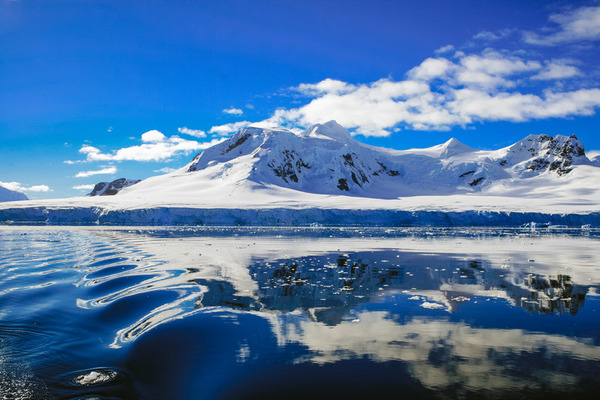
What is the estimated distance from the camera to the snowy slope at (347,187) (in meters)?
54.4

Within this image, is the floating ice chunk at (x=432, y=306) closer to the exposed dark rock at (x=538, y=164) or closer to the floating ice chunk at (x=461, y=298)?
the floating ice chunk at (x=461, y=298)

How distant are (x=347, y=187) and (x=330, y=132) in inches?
1258

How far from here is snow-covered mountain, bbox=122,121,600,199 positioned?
304 ft

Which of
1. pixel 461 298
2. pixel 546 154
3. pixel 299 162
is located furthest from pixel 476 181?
pixel 461 298

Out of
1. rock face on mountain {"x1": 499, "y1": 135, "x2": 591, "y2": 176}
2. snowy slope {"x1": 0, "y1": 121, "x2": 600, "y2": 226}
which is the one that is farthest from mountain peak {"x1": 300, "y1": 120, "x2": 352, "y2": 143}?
rock face on mountain {"x1": 499, "y1": 135, "x2": 591, "y2": 176}

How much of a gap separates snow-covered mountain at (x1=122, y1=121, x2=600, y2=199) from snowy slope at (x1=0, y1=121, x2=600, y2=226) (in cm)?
30

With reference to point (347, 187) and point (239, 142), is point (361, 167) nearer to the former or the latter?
point (347, 187)

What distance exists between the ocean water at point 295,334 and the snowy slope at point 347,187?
1724 inches

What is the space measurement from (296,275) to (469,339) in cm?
661

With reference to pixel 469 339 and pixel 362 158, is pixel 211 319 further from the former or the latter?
pixel 362 158

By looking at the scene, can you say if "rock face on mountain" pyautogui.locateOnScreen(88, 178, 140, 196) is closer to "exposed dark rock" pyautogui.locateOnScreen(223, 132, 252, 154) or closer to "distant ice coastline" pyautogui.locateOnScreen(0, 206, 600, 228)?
"exposed dark rock" pyautogui.locateOnScreen(223, 132, 252, 154)

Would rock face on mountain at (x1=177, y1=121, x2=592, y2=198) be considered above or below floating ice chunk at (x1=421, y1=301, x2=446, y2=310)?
above

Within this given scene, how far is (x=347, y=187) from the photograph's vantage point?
9644cm

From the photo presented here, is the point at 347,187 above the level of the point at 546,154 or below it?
below
